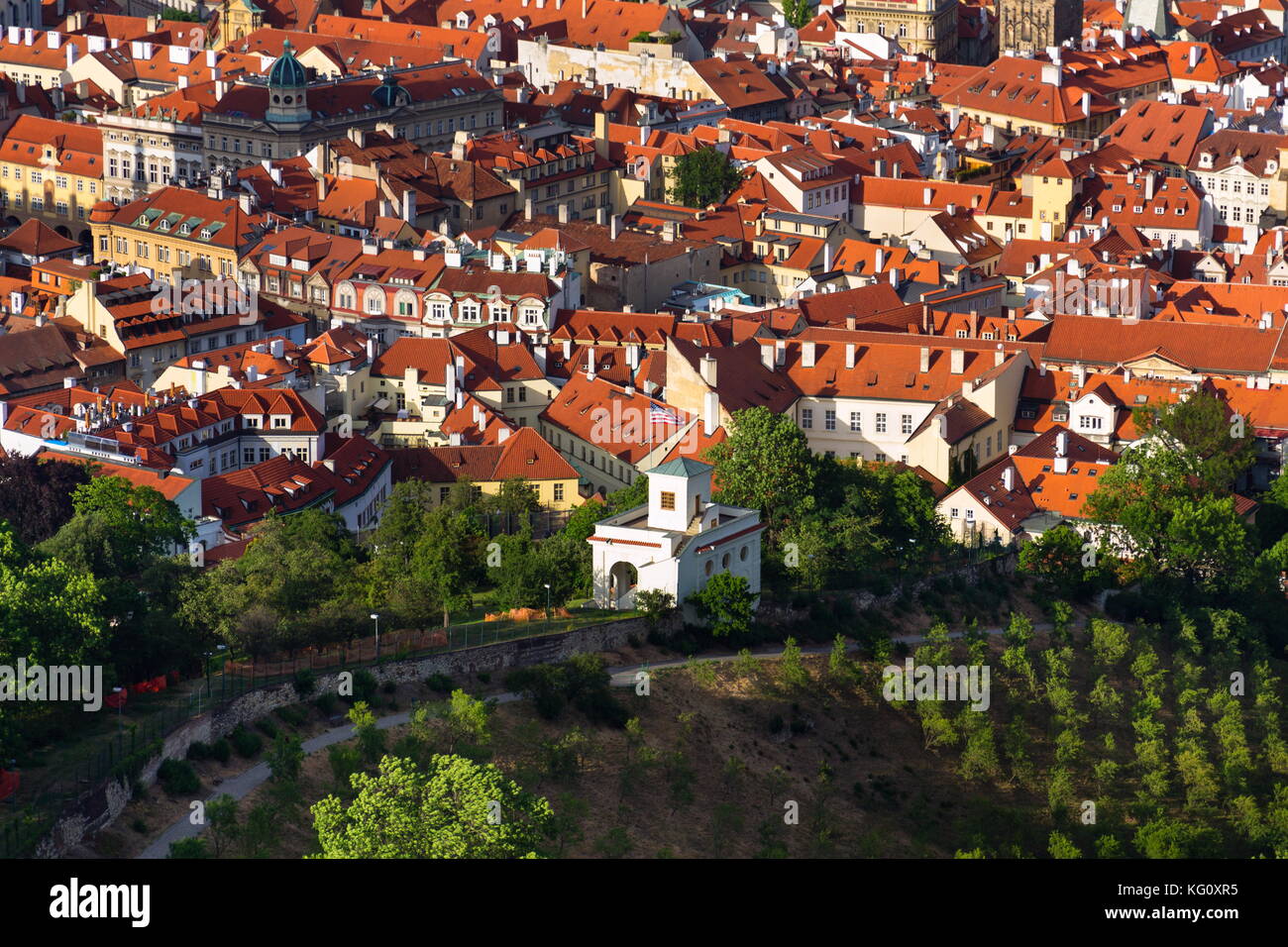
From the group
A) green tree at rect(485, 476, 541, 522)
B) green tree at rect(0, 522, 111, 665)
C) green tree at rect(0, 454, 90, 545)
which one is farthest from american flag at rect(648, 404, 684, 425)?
green tree at rect(0, 522, 111, 665)

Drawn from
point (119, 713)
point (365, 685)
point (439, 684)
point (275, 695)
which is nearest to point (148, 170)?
point (439, 684)

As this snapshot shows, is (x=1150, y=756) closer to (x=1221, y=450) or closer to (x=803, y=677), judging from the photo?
(x=803, y=677)

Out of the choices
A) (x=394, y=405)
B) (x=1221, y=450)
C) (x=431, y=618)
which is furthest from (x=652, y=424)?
(x=431, y=618)

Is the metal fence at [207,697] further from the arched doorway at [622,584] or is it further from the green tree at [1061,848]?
the green tree at [1061,848]

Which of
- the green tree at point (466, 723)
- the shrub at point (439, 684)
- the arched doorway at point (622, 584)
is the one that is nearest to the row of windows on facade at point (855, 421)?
the arched doorway at point (622, 584)

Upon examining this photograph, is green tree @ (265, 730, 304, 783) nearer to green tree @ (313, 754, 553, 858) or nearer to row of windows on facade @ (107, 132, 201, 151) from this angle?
green tree @ (313, 754, 553, 858)
